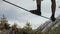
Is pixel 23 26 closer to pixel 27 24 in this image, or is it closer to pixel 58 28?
pixel 27 24

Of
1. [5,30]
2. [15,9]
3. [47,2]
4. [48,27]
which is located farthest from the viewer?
[47,2]

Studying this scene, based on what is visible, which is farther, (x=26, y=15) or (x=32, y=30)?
(x=26, y=15)

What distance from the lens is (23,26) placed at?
5980 millimetres

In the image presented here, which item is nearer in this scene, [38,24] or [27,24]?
[27,24]

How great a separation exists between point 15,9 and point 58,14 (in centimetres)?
110

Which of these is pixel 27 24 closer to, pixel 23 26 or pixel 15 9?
pixel 23 26

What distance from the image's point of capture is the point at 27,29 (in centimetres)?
567

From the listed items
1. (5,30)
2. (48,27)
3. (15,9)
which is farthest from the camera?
(15,9)

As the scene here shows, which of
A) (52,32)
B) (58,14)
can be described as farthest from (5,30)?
(58,14)

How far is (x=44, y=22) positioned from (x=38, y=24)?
150 millimetres

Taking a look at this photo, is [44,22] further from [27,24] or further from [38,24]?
[27,24]

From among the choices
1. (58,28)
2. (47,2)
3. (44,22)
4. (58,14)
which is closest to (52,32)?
(58,28)

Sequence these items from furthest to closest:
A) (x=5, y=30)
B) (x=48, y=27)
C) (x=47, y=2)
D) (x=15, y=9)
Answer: (x=47, y=2) < (x=15, y=9) < (x=48, y=27) < (x=5, y=30)

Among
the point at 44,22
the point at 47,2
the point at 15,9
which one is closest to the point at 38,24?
the point at 44,22
